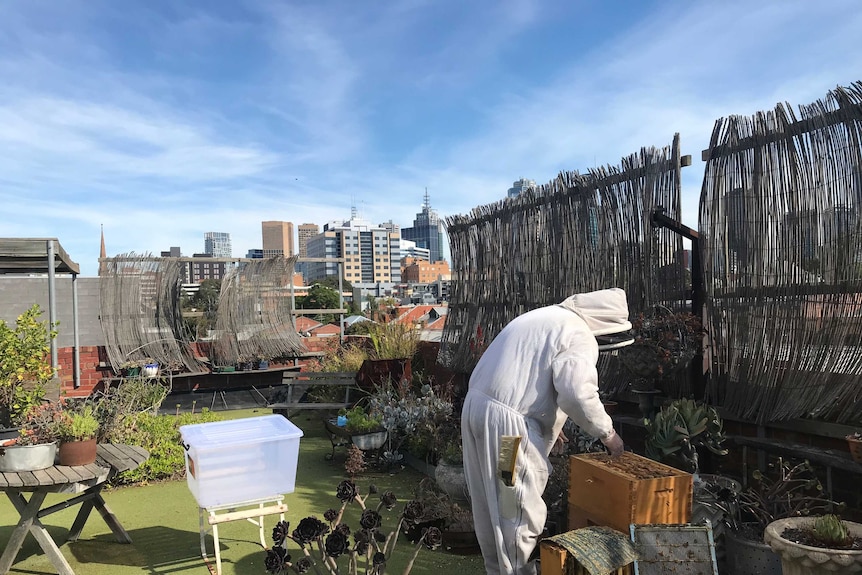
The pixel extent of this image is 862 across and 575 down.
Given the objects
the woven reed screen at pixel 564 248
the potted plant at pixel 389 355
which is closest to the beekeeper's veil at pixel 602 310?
the woven reed screen at pixel 564 248

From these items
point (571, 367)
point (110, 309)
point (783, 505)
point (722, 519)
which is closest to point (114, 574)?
point (571, 367)

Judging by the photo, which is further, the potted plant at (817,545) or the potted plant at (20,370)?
the potted plant at (20,370)

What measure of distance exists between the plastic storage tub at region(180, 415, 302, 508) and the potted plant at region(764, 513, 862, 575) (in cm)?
291

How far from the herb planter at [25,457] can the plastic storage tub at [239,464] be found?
86 cm

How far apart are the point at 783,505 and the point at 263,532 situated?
3.56 m

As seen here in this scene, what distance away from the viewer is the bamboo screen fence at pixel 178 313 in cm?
1046

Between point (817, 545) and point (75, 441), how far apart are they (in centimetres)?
438

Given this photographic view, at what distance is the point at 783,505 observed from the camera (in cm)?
366

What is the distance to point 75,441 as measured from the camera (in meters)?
4.34

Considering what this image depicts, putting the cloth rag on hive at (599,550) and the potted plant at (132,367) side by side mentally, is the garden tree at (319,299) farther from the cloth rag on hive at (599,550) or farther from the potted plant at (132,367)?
the cloth rag on hive at (599,550)

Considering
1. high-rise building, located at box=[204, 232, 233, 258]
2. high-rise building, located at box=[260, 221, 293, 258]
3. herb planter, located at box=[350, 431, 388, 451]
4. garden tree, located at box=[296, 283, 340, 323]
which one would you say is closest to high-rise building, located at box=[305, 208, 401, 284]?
high-rise building, located at box=[260, 221, 293, 258]

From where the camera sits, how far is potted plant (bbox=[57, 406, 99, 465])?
4.32 m

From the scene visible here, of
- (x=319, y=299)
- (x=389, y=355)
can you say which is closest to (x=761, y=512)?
(x=389, y=355)

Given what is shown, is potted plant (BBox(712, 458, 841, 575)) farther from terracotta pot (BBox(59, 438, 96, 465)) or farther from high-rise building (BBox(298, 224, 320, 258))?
high-rise building (BBox(298, 224, 320, 258))
